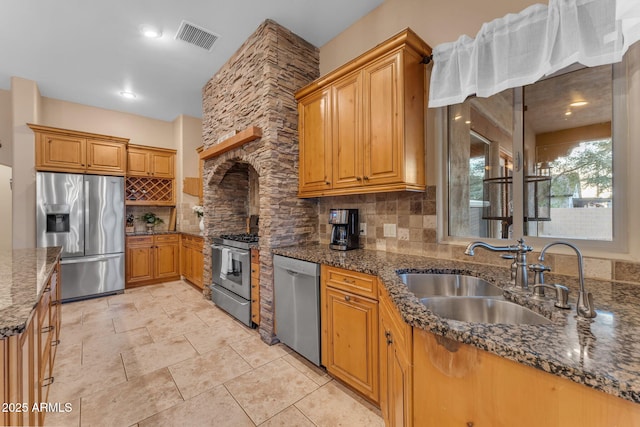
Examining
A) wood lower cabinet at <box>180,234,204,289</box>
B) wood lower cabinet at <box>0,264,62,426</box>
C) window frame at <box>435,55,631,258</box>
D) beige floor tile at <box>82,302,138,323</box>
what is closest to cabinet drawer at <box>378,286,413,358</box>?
window frame at <box>435,55,631,258</box>

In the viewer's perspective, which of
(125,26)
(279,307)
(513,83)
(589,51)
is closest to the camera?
(589,51)

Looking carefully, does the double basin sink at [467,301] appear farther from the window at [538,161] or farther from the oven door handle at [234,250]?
the oven door handle at [234,250]

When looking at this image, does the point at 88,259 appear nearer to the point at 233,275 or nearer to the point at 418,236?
the point at 233,275

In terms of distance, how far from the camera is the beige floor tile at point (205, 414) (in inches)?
62.1

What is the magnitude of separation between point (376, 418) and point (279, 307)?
112 cm

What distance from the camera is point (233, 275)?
3.02 m

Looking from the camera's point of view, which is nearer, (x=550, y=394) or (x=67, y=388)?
(x=550, y=394)

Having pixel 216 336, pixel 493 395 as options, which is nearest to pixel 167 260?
pixel 216 336

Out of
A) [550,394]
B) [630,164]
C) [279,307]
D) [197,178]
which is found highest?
[197,178]

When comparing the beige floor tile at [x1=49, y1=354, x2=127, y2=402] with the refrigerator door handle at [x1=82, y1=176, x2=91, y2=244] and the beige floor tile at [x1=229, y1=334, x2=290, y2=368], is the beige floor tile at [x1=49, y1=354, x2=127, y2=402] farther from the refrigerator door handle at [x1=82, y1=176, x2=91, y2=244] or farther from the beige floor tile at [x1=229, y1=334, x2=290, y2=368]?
the refrigerator door handle at [x1=82, y1=176, x2=91, y2=244]

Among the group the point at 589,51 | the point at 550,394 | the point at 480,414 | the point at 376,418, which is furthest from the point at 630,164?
the point at 376,418

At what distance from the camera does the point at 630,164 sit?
132 cm

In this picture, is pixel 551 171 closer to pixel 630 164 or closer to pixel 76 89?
pixel 630 164

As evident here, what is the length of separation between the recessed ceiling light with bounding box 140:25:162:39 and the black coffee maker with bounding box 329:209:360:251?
2605 mm
